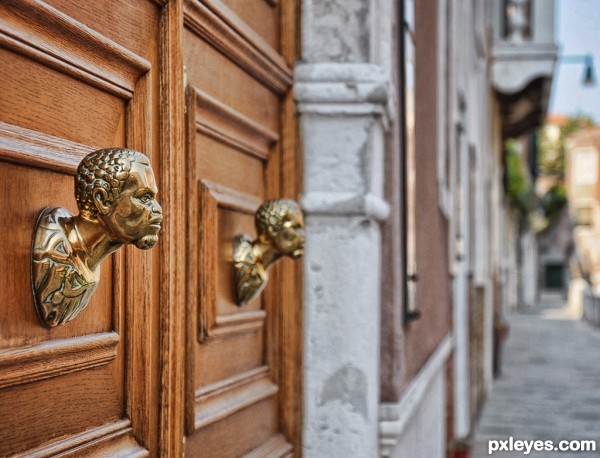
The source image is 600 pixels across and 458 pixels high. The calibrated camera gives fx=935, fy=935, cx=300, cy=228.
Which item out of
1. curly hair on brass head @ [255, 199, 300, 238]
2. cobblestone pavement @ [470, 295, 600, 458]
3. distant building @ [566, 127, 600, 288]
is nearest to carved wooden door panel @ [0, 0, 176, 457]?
curly hair on brass head @ [255, 199, 300, 238]

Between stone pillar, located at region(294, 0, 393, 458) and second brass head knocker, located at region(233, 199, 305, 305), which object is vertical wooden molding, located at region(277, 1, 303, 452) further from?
second brass head knocker, located at region(233, 199, 305, 305)

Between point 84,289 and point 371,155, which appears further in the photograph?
point 371,155

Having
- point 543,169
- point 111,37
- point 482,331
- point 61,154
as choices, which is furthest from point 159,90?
point 543,169

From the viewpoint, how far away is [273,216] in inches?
67.9

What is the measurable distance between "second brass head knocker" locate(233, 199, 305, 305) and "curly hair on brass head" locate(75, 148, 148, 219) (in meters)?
0.74

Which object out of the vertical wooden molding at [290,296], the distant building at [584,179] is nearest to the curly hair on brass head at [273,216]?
the vertical wooden molding at [290,296]

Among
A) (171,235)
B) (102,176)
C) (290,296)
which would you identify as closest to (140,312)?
(171,235)

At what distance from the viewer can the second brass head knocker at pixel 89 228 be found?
0.99 metres

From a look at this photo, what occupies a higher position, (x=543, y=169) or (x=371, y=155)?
(x=543, y=169)

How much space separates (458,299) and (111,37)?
546cm

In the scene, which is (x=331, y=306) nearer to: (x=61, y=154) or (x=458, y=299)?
(x=61, y=154)

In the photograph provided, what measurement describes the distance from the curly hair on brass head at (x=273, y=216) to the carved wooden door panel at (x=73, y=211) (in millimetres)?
369

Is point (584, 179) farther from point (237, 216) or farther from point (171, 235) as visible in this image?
point (171, 235)

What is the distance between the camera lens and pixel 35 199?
3.43 feet
